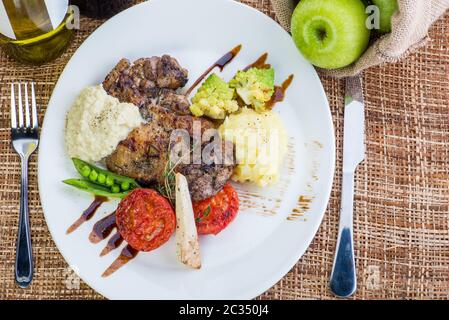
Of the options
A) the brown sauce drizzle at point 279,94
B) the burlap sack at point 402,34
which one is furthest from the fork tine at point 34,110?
the burlap sack at point 402,34

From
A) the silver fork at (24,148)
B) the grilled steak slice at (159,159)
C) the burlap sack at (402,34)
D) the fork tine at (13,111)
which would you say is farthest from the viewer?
the fork tine at (13,111)

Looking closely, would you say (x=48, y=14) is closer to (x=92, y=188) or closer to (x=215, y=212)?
(x=92, y=188)

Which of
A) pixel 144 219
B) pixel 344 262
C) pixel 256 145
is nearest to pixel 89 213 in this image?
pixel 144 219

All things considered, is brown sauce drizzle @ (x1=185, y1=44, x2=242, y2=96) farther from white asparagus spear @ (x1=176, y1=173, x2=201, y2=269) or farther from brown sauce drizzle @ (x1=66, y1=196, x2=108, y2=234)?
brown sauce drizzle @ (x1=66, y1=196, x2=108, y2=234)

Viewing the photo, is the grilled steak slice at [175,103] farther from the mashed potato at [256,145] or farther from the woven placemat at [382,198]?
the woven placemat at [382,198]

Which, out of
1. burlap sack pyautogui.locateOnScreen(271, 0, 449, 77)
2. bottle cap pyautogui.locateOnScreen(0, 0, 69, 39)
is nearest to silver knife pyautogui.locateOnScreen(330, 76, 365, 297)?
burlap sack pyautogui.locateOnScreen(271, 0, 449, 77)

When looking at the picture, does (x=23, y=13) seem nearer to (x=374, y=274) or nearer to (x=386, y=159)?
(x=386, y=159)

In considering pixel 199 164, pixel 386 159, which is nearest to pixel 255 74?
pixel 199 164
